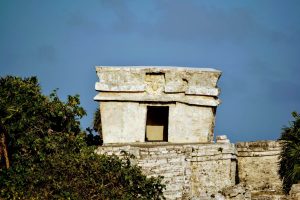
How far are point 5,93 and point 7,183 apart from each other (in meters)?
2.74

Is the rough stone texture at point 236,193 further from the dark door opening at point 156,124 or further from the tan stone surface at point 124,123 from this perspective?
the dark door opening at point 156,124

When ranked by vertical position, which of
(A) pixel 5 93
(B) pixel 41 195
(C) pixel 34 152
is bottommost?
(B) pixel 41 195

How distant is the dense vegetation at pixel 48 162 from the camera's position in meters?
14.1

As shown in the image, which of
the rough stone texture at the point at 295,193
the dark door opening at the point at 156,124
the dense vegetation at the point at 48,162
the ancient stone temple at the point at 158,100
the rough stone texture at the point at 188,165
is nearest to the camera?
the dense vegetation at the point at 48,162

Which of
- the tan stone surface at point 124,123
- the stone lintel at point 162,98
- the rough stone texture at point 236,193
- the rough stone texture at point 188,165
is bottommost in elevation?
the rough stone texture at point 236,193

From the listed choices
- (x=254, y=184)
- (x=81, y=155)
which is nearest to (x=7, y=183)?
(x=81, y=155)

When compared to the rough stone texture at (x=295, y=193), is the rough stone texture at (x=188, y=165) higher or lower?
higher

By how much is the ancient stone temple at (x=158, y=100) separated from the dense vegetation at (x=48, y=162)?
6.17 ft

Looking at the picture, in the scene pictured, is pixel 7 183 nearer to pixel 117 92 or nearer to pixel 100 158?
pixel 100 158

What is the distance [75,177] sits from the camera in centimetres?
1438

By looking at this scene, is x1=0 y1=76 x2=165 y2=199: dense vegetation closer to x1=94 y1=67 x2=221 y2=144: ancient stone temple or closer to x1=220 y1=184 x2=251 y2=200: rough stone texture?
x1=220 y1=184 x2=251 y2=200: rough stone texture

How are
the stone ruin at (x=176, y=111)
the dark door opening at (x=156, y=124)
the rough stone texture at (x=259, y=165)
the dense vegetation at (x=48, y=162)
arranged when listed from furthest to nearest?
1. the dark door opening at (x=156, y=124)
2. the stone ruin at (x=176, y=111)
3. the rough stone texture at (x=259, y=165)
4. the dense vegetation at (x=48, y=162)

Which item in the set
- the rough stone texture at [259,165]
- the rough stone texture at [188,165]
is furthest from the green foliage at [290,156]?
the rough stone texture at [188,165]

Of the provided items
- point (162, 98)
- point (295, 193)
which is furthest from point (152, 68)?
point (295, 193)
